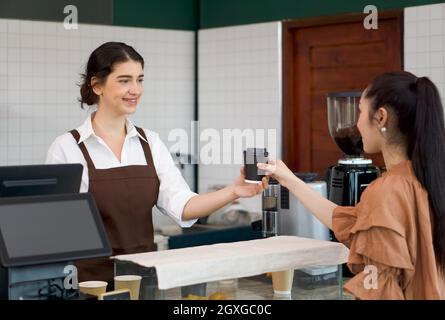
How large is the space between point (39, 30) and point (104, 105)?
2539mm

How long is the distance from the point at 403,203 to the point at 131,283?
0.74 m

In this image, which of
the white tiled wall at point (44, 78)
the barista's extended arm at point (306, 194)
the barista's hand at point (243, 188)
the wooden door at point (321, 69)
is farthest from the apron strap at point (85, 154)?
the wooden door at point (321, 69)

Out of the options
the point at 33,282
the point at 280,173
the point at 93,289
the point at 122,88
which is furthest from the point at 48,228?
the point at 122,88

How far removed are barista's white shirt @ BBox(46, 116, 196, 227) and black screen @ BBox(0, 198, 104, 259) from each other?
2.49 ft

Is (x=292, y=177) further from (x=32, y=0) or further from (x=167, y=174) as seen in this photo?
(x=32, y=0)

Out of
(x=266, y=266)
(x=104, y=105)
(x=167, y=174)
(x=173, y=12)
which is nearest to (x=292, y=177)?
(x=266, y=266)

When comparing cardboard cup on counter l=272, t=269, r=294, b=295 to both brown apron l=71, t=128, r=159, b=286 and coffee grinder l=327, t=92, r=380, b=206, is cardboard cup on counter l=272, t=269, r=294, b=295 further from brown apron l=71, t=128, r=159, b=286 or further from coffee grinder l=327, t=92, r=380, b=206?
coffee grinder l=327, t=92, r=380, b=206

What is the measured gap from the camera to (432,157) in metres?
2.08

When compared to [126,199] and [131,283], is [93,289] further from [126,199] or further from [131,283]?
[126,199]

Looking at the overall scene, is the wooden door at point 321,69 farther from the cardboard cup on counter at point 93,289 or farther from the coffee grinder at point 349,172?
the cardboard cup on counter at point 93,289

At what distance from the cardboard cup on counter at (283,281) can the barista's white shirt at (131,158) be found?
0.72m

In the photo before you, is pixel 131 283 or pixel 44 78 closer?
pixel 131 283

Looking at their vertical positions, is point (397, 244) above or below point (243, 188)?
below

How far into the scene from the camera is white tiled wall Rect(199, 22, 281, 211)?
18.5ft
